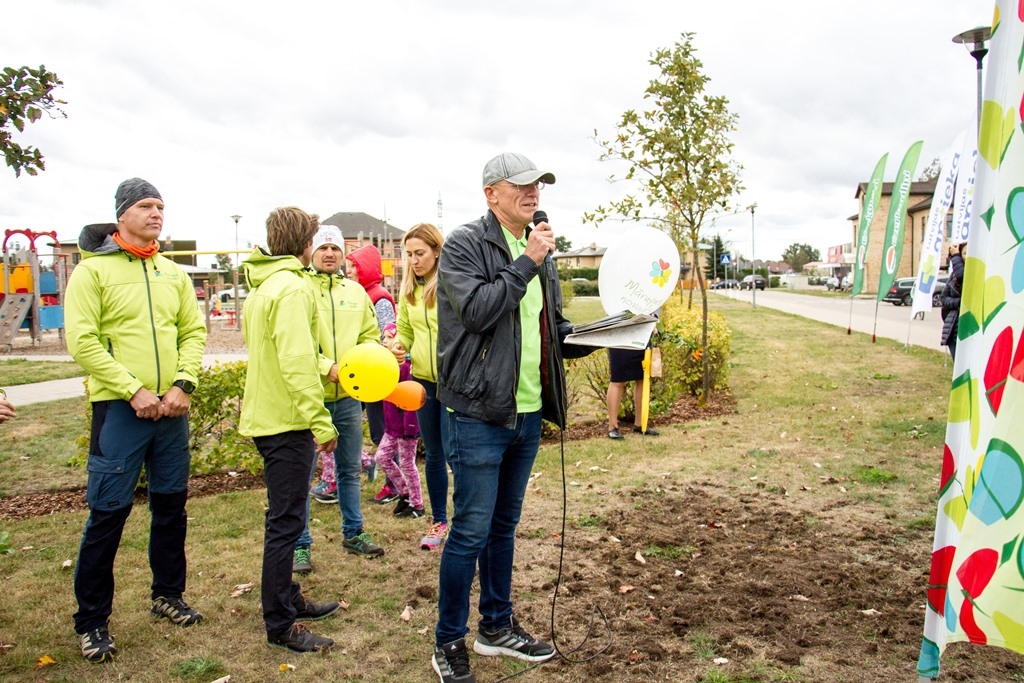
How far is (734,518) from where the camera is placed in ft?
16.3

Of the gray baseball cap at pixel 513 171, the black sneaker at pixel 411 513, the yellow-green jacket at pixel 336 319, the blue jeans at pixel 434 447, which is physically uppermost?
the gray baseball cap at pixel 513 171

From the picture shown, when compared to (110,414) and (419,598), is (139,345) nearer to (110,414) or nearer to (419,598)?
(110,414)

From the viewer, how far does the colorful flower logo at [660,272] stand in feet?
17.7

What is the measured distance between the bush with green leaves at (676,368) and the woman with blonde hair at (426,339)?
406cm

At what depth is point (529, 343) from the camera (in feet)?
9.86

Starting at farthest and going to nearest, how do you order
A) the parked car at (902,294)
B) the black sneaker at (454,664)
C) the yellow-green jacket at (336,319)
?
the parked car at (902,294)
the yellow-green jacket at (336,319)
the black sneaker at (454,664)

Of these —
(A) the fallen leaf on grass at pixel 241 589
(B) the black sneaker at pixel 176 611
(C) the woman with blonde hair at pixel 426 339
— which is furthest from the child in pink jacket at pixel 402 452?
(B) the black sneaker at pixel 176 611

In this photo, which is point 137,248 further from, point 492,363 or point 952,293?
point 952,293

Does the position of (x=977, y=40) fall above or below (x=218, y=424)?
above

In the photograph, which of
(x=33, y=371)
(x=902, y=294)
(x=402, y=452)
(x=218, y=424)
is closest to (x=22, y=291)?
(x=33, y=371)

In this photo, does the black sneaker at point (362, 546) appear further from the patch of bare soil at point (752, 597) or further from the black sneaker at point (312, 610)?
the patch of bare soil at point (752, 597)

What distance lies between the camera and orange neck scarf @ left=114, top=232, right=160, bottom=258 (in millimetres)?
3271

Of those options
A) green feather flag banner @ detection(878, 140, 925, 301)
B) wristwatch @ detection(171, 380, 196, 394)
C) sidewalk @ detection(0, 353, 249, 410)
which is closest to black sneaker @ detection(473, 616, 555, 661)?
wristwatch @ detection(171, 380, 196, 394)

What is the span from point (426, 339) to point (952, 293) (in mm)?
6574
